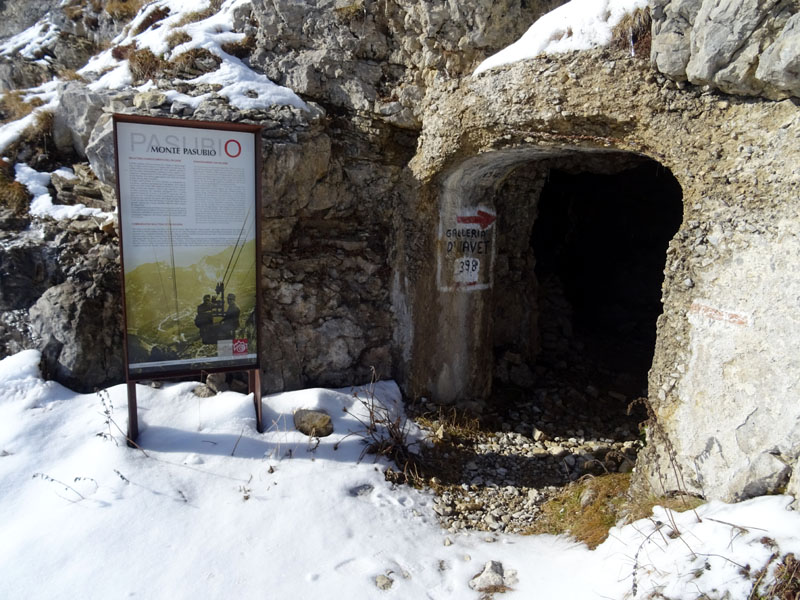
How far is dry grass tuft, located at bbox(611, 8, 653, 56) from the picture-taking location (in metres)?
3.51

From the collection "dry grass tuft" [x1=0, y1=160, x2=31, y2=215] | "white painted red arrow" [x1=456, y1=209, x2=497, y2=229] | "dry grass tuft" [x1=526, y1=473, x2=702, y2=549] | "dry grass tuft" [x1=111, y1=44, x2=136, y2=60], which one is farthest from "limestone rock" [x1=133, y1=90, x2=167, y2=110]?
"dry grass tuft" [x1=526, y1=473, x2=702, y2=549]

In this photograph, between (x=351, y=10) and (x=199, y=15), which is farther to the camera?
(x=199, y=15)

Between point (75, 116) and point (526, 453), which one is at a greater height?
point (75, 116)

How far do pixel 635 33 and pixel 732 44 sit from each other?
791mm

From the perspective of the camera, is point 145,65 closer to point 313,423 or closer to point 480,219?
point 480,219

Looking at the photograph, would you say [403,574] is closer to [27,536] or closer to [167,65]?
[27,536]

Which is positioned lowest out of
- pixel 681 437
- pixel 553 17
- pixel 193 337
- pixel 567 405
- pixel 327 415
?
pixel 567 405

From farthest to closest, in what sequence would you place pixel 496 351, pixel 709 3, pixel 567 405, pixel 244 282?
pixel 496 351 < pixel 567 405 < pixel 244 282 < pixel 709 3

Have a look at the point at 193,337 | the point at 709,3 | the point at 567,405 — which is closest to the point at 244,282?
the point at 193,337

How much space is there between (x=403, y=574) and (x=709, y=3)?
3.95m

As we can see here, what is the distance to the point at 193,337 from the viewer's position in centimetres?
423

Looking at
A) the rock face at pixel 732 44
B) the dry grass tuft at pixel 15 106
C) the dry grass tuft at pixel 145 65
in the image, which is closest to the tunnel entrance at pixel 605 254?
the rock face at pixel 732 44

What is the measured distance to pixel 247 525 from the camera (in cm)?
368

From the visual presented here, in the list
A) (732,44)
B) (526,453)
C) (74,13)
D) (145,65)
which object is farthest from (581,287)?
(74,13)
